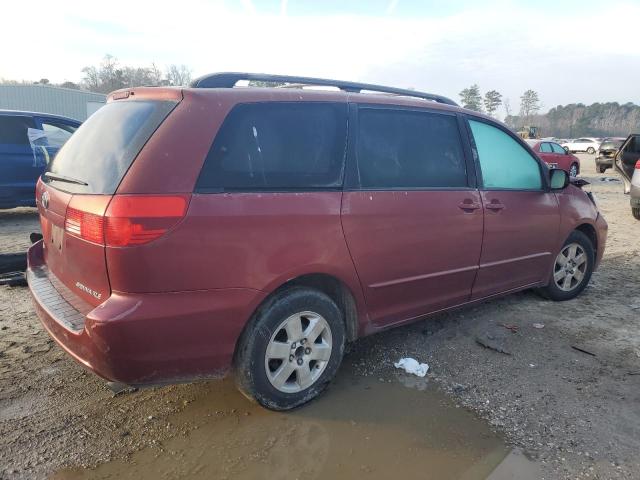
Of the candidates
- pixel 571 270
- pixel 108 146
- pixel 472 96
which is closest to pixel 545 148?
pixel 571 270

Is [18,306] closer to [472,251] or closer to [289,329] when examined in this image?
[289,329]

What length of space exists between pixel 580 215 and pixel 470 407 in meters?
2.58

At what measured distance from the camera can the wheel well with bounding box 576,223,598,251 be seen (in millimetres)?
4718

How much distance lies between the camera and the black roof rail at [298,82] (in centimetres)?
277

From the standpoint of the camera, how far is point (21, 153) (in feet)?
25.7

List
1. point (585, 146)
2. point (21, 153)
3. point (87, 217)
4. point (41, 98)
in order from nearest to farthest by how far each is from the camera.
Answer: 1. point (87, 217)
2. point (21, 153)
3. point (41, 98)
4. point (585, 146)

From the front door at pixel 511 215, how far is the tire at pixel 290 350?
1.48 meters

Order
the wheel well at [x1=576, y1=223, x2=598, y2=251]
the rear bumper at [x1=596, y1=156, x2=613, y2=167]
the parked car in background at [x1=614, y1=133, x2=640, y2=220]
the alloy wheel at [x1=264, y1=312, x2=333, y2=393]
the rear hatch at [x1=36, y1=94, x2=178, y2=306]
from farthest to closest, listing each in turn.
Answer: the rear bumper at [x1=596, y1=156, x2=613, y2=167], the parked car in background at [x1=614, y1=133, x2=640, y2=220], the wheel well at [x1=576, y1=223, x2=598, y2=251], the alloy wheel at [x1=264, y1=312, x2=333, y2=393], the rear hatch at [x1=36, y1=94, x2=178, y2=306]

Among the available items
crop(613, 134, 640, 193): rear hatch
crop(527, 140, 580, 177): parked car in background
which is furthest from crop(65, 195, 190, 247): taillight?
crop(527, 140, 580, 177): parked car in background

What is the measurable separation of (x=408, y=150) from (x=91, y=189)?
1.96 meters

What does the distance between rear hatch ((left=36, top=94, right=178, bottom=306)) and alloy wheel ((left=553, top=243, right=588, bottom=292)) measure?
12.4ft

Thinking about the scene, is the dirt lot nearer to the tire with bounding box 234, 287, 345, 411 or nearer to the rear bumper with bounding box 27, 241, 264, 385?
the tire with bounding box 234, 287, 345, 411

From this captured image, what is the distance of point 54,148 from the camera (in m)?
8.16

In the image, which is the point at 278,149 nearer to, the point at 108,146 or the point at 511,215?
the point at 108,146
